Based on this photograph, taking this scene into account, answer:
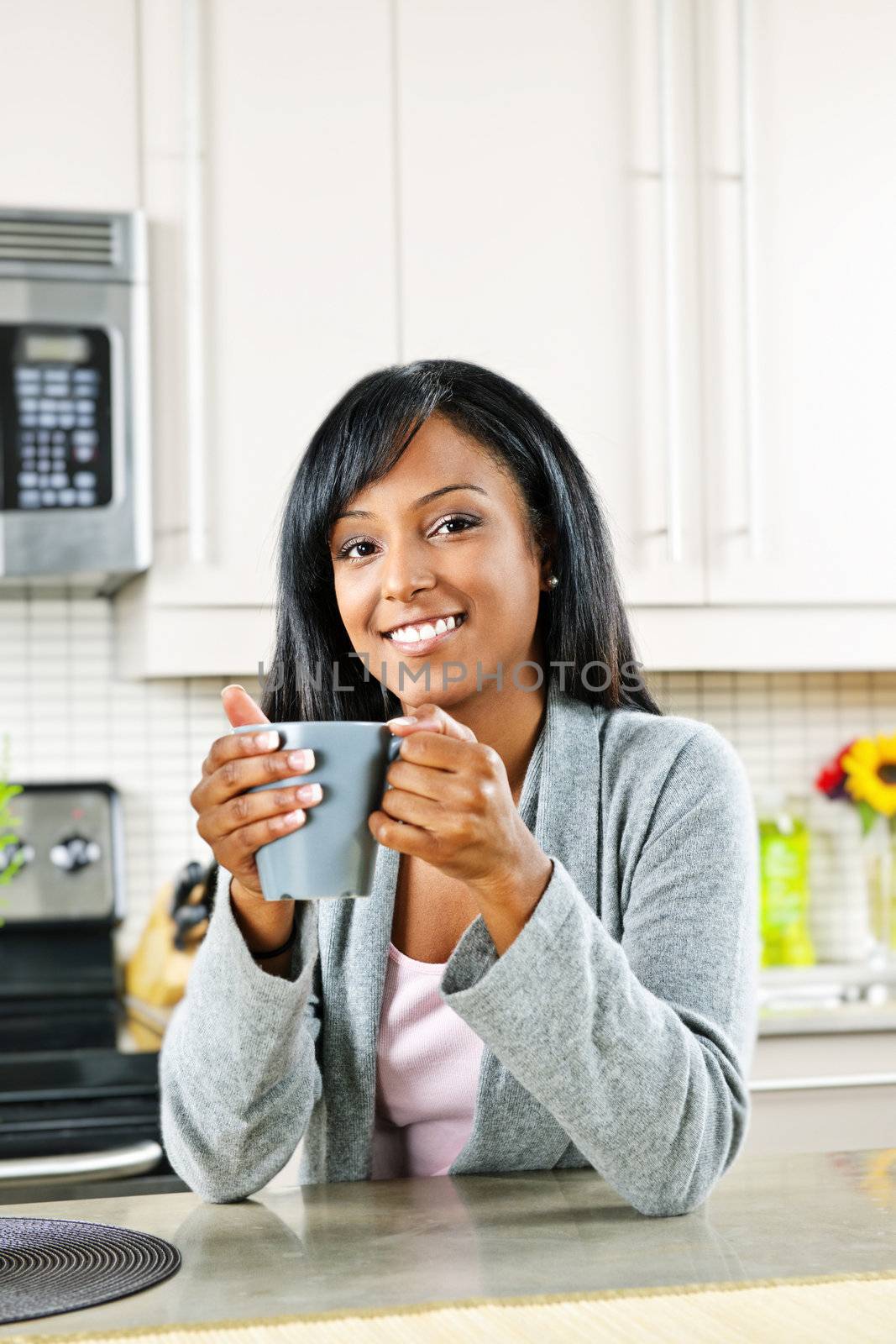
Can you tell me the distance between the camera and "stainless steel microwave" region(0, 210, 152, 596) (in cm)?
208

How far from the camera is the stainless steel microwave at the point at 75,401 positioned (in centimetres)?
208

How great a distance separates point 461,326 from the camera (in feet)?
7.30

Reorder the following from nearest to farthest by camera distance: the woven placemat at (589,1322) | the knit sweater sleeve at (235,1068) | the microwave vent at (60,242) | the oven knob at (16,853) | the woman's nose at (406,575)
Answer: the woven placemat at (589,1322) < the knit sweater sleeve at (235,1068) < the woman's nose at (406,575) < the microwave vent at (60,242) < the oven knob at (16,853)

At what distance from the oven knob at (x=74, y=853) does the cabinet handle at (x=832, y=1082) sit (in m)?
1.11

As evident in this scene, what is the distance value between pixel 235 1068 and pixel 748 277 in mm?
1664

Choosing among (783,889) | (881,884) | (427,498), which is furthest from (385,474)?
(881,884)

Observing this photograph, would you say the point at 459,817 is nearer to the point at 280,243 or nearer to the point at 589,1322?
the point at 589,1322

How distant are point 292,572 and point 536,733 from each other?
0.80 feet

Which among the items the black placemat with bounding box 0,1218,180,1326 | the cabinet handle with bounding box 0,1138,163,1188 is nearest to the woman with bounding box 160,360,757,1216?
the black placemat with bounding box 0,1218,180,1326

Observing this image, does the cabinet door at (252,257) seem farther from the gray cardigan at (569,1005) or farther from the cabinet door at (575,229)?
the gray cardigan at (569,1005)

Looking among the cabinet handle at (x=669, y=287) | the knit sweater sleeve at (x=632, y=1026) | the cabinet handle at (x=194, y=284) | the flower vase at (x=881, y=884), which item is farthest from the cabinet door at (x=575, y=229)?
the knit sweater sleeve at (x=632, y=1026)

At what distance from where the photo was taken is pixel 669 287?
2.26 metres

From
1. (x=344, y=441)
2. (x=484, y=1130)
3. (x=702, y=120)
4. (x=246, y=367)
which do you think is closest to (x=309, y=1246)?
(x=484, y=1130)

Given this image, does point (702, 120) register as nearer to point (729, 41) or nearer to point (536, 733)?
point (729, 41)
